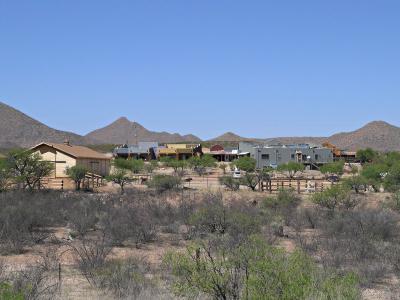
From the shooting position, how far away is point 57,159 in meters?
57.1

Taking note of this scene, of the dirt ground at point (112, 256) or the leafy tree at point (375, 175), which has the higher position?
the leafy tree at point (375, 175)

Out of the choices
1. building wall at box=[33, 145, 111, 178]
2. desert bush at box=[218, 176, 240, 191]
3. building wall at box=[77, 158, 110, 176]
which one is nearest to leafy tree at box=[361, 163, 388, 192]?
desert bush at box=[218, 176, 240, 191]

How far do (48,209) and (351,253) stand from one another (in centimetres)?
1687

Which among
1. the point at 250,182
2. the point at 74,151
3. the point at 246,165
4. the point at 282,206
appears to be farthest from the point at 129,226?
the point at 246,165

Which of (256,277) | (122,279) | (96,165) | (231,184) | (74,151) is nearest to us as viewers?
(256,277)

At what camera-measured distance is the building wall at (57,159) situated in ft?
186

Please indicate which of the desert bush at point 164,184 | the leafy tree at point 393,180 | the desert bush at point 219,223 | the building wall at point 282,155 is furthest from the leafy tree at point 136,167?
the desert bush at point 219,223

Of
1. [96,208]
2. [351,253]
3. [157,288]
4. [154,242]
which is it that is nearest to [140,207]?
[96,208]

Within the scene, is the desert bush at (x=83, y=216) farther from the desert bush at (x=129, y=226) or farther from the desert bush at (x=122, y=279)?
the desert bush at (x=122, y=279)

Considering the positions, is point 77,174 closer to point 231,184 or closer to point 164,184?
point 164,184

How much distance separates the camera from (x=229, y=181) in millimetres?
51531

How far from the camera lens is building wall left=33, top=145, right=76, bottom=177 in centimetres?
5659

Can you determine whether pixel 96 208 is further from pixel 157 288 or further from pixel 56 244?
pixel 157 288

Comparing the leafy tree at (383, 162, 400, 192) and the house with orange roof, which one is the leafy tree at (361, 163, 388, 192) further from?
the house with orange roof
